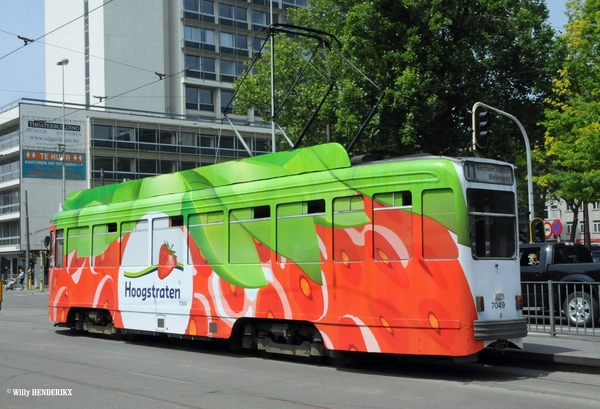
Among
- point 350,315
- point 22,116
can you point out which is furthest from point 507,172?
point 22,116

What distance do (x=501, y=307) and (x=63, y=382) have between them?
5836mm

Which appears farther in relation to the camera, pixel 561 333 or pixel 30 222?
pixel 30 222

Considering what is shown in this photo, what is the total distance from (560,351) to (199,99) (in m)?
56.9

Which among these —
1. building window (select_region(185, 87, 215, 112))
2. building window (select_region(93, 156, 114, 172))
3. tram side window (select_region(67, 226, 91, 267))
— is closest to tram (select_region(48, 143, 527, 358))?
tram side window (select_region(67, 226, 91, 267))

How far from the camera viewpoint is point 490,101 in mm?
28031

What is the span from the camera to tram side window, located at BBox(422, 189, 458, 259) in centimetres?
991

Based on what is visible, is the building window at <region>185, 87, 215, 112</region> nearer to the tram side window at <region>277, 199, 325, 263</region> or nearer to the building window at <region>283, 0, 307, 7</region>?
the building window at <region>283, 0, 307, 7</region>

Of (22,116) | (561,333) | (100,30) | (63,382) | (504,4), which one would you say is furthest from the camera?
(100,30)

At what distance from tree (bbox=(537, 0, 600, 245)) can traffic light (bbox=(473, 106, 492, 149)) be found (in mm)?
9282

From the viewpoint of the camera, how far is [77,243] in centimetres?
1712

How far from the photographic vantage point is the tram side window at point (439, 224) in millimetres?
9914

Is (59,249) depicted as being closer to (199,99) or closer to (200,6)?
(199,99)

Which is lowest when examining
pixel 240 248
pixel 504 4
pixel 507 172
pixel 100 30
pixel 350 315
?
pixel 350 315

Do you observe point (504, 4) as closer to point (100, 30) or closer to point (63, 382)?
point (63, 382)
